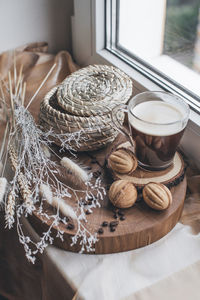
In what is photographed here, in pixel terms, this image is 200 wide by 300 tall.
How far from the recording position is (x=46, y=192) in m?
0.62

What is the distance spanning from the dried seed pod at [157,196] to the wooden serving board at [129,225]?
16mm

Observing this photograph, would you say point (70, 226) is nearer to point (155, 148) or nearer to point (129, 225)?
point (129, 225)

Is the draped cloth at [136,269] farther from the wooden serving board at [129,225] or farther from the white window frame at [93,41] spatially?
the white window frame at [93,41]

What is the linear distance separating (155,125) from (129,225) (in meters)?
0.18

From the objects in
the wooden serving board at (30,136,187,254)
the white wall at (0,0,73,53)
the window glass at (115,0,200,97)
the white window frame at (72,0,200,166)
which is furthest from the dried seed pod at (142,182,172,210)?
the white wall at (0,0,73,53)

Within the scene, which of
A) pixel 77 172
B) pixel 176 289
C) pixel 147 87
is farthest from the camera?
pixel 147 87

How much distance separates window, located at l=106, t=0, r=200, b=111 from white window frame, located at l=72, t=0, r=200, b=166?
18 mm

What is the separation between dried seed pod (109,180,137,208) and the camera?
606mm

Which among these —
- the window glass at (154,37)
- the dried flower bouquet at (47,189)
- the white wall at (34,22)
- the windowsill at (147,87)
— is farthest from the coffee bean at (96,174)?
the white wall at (34,22)

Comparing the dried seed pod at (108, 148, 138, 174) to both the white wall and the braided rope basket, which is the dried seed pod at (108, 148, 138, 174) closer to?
the braided rope basket

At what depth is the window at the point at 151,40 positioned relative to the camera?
0.91 meters

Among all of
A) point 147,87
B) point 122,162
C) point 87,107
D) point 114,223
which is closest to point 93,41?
point 147,87

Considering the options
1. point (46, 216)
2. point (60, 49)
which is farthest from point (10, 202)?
point (60, 49)

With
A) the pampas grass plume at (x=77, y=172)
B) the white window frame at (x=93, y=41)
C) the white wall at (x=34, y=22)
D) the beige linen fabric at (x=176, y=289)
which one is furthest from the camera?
the white wall at (x=34, y=22)
